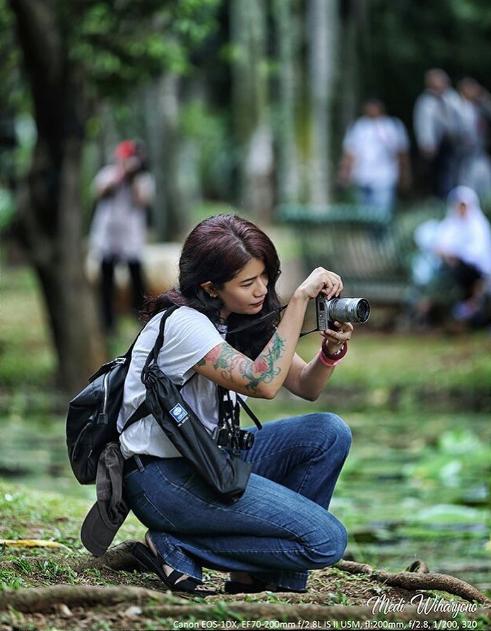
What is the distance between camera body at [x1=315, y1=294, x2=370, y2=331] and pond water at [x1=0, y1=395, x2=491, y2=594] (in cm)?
200

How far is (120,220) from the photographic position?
15898mm

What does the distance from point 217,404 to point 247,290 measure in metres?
0.40

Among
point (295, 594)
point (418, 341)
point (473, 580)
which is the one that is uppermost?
point (295, 594)

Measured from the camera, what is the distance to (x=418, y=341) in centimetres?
1590

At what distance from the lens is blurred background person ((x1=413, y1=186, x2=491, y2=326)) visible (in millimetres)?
15414

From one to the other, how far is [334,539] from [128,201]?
443 inches

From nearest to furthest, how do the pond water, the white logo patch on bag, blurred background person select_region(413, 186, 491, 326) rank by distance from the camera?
the white logo patch on bag → the pond water → blurred background person select_region(413, 186, 491, 326)

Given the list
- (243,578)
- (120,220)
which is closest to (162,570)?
(243,578)

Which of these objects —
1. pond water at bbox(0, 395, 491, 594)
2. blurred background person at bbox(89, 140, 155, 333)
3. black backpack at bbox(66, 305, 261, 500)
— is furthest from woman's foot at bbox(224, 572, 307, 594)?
blurred background person at bbox(89, 140, 155, 333)

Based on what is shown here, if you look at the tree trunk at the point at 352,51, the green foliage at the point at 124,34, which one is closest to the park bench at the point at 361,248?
the green foliage at the point at 124,34

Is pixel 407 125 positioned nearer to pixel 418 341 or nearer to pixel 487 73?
pixel 487 73

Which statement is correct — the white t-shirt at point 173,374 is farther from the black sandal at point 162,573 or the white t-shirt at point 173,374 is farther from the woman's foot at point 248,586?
the woman's foot at point 248,586

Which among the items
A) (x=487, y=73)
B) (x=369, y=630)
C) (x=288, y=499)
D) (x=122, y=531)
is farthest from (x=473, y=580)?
(x=487, y=73)

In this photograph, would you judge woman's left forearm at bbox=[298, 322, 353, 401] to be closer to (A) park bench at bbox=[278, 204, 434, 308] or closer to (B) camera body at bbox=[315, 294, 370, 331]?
(B) camera body at bbox=[315, 294, 370, 331]
